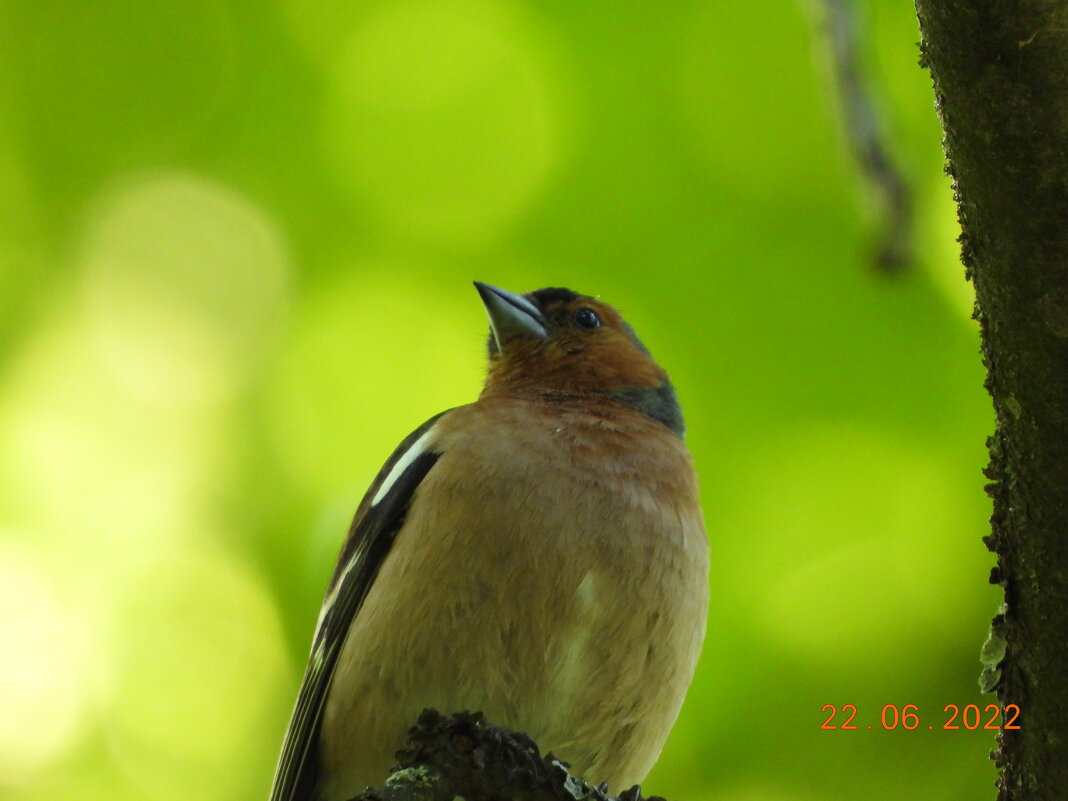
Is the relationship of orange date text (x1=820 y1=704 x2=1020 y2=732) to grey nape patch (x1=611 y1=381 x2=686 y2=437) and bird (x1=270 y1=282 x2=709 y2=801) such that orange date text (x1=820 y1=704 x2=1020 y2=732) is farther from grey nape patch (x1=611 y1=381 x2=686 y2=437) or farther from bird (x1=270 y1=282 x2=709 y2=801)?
grey nape patch (x1=611 y1=381 x2=686 y2=437)

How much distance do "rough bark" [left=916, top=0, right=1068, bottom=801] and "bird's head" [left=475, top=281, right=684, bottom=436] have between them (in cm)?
238

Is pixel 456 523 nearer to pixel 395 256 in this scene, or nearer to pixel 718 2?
pixel 395 256

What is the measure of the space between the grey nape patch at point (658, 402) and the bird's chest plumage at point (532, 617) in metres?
0.83

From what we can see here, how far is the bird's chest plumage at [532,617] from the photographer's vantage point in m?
3.68

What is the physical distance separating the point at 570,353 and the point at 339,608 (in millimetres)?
1452

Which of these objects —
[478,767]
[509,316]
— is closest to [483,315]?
[509,316]

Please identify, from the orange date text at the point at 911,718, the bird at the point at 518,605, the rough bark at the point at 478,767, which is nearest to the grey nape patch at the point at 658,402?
the bird at the point at 518,605

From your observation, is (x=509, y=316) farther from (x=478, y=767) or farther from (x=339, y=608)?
(x=478, y=767)

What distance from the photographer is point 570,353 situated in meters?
5.07

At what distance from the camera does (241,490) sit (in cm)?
512

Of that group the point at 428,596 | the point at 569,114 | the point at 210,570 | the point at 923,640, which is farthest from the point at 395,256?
the point at 923,640

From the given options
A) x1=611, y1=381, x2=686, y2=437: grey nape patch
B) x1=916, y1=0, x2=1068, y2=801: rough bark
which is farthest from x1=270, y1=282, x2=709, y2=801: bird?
x1=916, y1=0, x2=1068, y2=801: rough bark

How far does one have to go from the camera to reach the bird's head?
16.2 ft

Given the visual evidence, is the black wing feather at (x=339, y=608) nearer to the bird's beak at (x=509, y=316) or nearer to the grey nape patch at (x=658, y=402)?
the bird's beak at (x=509, y=316)
